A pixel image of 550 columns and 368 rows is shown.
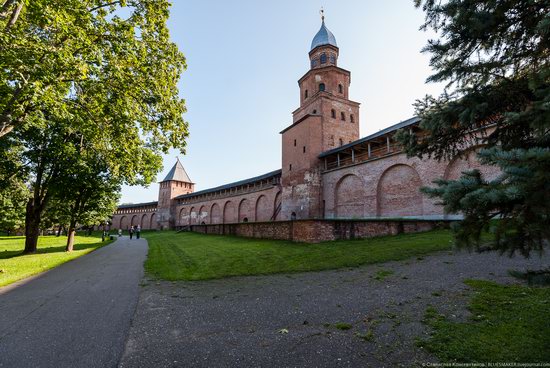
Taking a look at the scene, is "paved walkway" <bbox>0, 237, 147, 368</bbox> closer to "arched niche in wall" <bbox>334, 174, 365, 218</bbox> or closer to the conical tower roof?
"arched niche in wall" <bbox>334, 174, 365, 218</bbox>

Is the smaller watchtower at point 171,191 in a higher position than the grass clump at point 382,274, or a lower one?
higher

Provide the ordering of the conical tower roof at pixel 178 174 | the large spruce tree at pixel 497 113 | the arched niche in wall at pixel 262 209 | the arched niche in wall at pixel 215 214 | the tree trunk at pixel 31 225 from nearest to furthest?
the large spruce tree at pixel 497 113 < the tree trunk at pixel 31 225 < the arched niche in wall at pixel 262 209 < the arched niche in wall at pixel 215 214 < the conical tower roof at pixel 178 174

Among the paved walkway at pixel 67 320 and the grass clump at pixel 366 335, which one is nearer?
the paved walkway at pixel 67 320

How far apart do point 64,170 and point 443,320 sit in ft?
56.1

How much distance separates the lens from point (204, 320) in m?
4.45

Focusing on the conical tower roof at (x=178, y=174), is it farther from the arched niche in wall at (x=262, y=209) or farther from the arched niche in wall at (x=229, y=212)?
the arched niche in wall at (x=262, y=209)

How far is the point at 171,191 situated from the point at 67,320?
55453mm

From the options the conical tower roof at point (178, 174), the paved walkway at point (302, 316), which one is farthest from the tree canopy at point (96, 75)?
the conical tower roof at point (178, 174)

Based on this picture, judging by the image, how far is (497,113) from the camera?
3.62 metres

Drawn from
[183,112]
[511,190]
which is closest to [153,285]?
[183,112]

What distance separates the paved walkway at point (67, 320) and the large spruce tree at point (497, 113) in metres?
4.15

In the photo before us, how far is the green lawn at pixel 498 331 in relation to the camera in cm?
294

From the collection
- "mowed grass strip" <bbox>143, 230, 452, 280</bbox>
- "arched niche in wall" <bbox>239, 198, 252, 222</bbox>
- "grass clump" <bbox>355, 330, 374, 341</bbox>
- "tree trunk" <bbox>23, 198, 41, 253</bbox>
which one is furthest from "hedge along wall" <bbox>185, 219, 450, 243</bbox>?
"arched niche in wall" <bbox>239, 198, 252, 222</bbox>

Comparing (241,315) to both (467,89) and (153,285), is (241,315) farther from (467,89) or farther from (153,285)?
(467,89)
